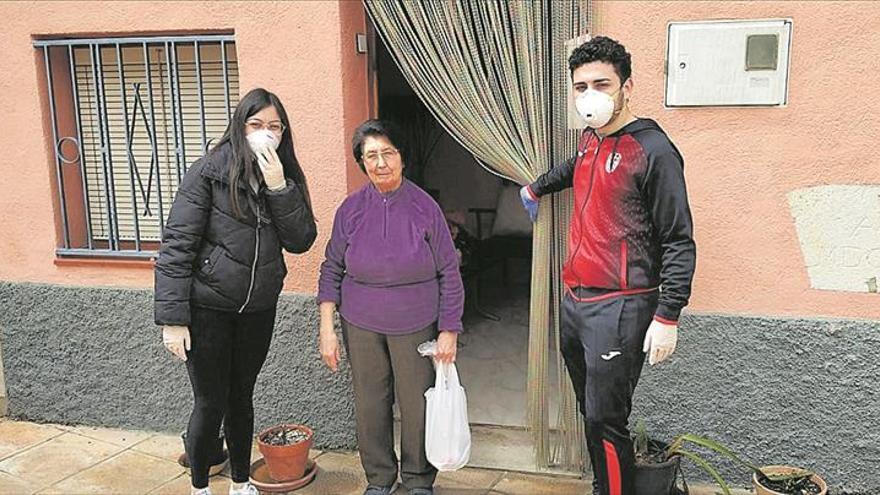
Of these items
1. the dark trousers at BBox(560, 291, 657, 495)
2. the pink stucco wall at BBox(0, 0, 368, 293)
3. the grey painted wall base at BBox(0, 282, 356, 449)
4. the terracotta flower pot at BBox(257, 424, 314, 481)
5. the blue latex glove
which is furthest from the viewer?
the grey painted wall base at BBox(0, 282, 356, 449)

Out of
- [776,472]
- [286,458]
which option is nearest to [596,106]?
[776,472]

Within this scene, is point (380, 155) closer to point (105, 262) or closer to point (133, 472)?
point (105, 262)

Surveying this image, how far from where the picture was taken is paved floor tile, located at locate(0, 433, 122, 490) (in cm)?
365

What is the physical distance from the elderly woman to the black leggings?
0.31 m

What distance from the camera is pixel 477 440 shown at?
3.91 metres

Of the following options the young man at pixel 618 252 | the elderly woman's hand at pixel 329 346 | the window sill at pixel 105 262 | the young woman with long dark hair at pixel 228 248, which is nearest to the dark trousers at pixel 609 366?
the young man at pixel 618 252

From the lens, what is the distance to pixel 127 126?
4.01 metres

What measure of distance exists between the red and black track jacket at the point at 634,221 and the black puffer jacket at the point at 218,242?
1092 mm

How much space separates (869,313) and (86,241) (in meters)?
3.84

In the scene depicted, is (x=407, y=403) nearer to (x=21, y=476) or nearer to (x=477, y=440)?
(x=477, y=440)

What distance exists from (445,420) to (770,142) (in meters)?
1.75

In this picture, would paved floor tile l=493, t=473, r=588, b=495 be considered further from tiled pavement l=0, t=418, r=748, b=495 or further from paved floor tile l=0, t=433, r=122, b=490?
paved floor tile l=0, t=433, r=122, b=490

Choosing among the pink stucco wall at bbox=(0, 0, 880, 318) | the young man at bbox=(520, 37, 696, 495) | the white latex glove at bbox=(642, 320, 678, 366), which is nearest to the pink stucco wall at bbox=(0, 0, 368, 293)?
the pink stucco wall at bbox=(0, 0, 880, 318)

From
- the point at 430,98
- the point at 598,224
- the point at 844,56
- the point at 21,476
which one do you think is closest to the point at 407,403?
the point at 598,224
